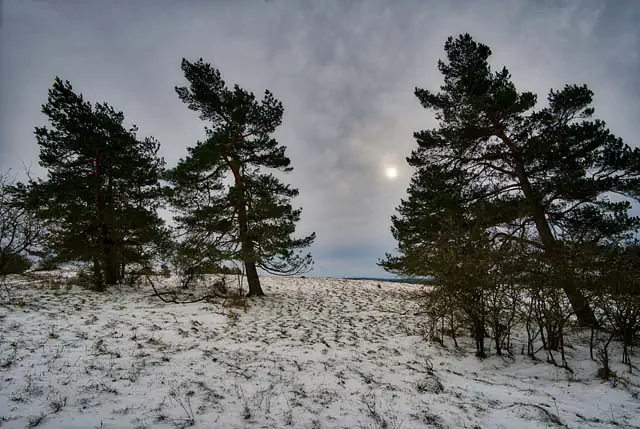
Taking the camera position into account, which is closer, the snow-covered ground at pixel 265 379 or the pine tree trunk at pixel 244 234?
the snow-covered ground at pixel 265 379

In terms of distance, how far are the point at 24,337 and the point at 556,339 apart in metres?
11.4

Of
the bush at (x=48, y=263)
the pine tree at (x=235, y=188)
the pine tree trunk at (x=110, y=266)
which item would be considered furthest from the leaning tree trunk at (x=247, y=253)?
the bush at (x=48, y=263)

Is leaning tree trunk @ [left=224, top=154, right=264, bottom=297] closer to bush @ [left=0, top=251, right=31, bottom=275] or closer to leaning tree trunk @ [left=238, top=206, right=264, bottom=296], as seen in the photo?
leaning tree trunk @ [left=238, top=206, right=264, bottom=296]

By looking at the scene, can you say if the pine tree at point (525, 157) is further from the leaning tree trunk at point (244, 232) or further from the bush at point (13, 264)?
the bush at point (13, 264)

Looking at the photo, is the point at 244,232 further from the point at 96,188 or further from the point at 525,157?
the point at 525,157

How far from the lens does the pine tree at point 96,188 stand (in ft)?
38.5

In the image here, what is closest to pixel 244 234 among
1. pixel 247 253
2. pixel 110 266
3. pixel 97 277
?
pixel 247 253

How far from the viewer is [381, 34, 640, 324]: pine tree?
854cm

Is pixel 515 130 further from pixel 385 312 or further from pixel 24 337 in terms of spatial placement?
pixel 24 337

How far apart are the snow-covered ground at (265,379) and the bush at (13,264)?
7.59 ft

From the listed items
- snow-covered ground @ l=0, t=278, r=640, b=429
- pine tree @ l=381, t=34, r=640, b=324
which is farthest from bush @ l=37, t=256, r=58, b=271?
pine tree @ l=381, t=34, r=640, b=324

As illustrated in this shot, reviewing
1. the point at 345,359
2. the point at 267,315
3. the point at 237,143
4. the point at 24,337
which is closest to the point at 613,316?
the point at 345,359

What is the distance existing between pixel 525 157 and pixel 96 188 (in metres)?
17.4

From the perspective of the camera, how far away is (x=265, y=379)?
16.1 ft
